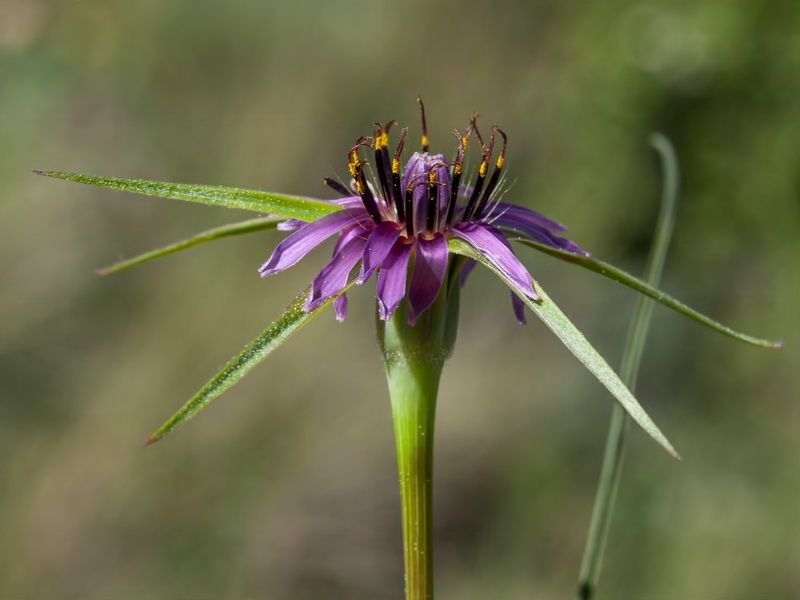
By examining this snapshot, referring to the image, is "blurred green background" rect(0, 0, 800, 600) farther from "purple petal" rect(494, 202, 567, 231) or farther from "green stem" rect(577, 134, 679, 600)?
"purple petal" rect(494, 202, 567, 231)

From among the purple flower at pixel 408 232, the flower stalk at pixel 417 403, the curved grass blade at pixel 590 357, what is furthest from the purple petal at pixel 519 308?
the curved grass blade at pixel 590 357

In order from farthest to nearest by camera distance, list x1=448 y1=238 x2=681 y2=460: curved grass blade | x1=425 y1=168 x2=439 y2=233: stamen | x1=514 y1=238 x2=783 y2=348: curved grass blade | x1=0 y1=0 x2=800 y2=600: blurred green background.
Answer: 1. x1=0 y1=0 x2=800 y2=600: blurred green background
2. x1=425 y1=168 x2=439 y2=233: stamen
3. x1=514 y1=238 x2=783 y2=348: curved grass blade
4. x1=448 y1=238 x2=681 y2=460: curved grass blade

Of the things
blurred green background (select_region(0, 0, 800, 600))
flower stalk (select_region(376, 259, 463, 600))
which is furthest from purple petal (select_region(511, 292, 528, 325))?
blurred green background (select_region(0, 0, 800, 600))

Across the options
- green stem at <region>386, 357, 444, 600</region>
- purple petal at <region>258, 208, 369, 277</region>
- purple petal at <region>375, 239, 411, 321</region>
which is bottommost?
green stem at <region>386, 357, 444, 600</region>

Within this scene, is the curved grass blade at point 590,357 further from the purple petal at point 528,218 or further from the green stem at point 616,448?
the green stem at point 616,448

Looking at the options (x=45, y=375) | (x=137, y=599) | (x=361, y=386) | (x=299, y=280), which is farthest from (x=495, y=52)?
(x=137, y=599)

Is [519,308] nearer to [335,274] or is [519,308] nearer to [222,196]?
[335,274]
